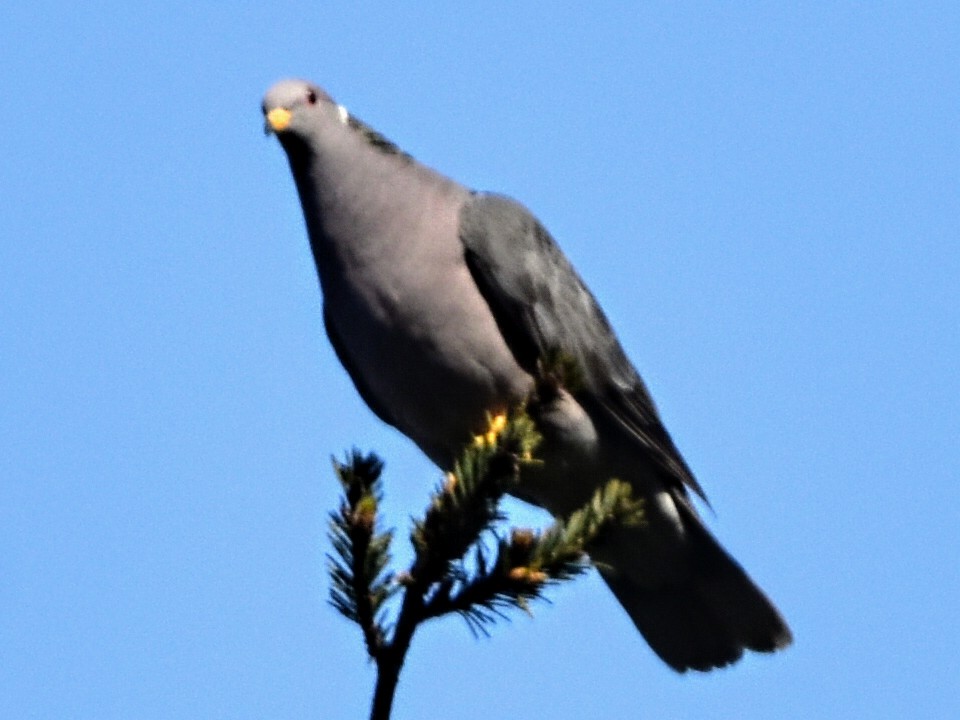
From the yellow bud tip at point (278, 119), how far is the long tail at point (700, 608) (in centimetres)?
202

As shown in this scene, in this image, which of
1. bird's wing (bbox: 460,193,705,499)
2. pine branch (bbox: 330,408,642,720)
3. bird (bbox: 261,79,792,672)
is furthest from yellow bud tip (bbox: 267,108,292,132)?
pine branch (bbox: 330,408,642,720)

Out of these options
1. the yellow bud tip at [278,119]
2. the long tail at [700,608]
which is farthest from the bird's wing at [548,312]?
the yellow bud tip at [278,119]

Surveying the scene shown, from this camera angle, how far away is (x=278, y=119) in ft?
16.9

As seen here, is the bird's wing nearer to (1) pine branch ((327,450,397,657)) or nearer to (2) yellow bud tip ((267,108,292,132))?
(2) yellow bud tip ((267,108,292,132))

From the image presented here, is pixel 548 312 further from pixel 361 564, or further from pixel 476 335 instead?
pixel 361 564

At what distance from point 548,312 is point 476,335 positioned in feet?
1.31

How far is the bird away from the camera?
4945mm

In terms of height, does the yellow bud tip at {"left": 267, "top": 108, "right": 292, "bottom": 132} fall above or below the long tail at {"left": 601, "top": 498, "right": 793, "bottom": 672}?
above

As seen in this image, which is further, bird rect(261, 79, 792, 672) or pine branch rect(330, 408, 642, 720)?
bird rect(261, 79, 792, 672)

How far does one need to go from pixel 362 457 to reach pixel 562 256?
2.19 meters

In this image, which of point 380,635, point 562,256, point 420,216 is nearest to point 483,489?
point 380,635

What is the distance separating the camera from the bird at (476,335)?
4945 mm

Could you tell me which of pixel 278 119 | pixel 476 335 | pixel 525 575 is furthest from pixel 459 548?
pixel 278 119

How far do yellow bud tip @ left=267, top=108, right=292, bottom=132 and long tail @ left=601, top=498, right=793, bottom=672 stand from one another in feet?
6.61
